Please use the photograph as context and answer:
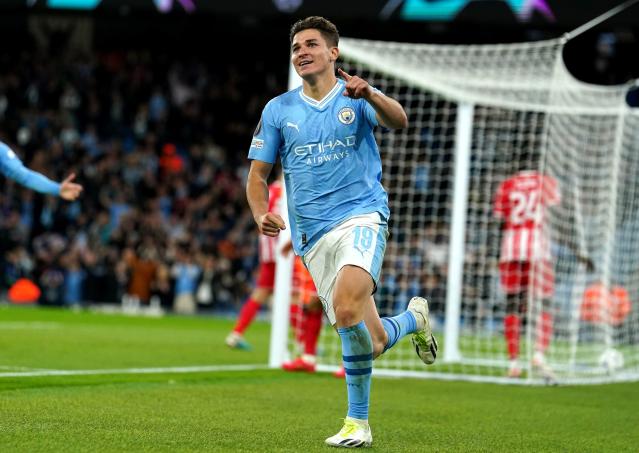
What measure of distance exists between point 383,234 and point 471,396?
3254 mm

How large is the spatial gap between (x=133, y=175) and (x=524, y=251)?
17.4m

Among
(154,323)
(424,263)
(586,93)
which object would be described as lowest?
(154,323)

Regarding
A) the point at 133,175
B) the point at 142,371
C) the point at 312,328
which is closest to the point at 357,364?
the point at 142,371

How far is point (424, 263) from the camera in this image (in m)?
17.4

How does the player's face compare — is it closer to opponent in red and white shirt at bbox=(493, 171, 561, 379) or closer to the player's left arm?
the player's left arm

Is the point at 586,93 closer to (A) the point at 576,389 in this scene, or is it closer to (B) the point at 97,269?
(A) the point at 576,389

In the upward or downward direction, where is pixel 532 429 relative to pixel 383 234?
downward

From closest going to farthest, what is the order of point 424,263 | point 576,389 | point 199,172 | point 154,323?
point 576,389
point 424,263
point 154,323
point 199,172

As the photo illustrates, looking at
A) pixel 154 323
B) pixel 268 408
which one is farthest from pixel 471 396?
pixel 154 323

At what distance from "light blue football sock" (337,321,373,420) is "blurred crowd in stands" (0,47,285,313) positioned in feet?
61.5

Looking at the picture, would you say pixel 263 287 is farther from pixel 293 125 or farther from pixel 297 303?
pixel 293 125

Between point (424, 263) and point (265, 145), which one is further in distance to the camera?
point (424, 263)

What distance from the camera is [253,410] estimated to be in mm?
7039

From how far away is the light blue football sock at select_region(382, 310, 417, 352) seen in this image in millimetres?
6188
